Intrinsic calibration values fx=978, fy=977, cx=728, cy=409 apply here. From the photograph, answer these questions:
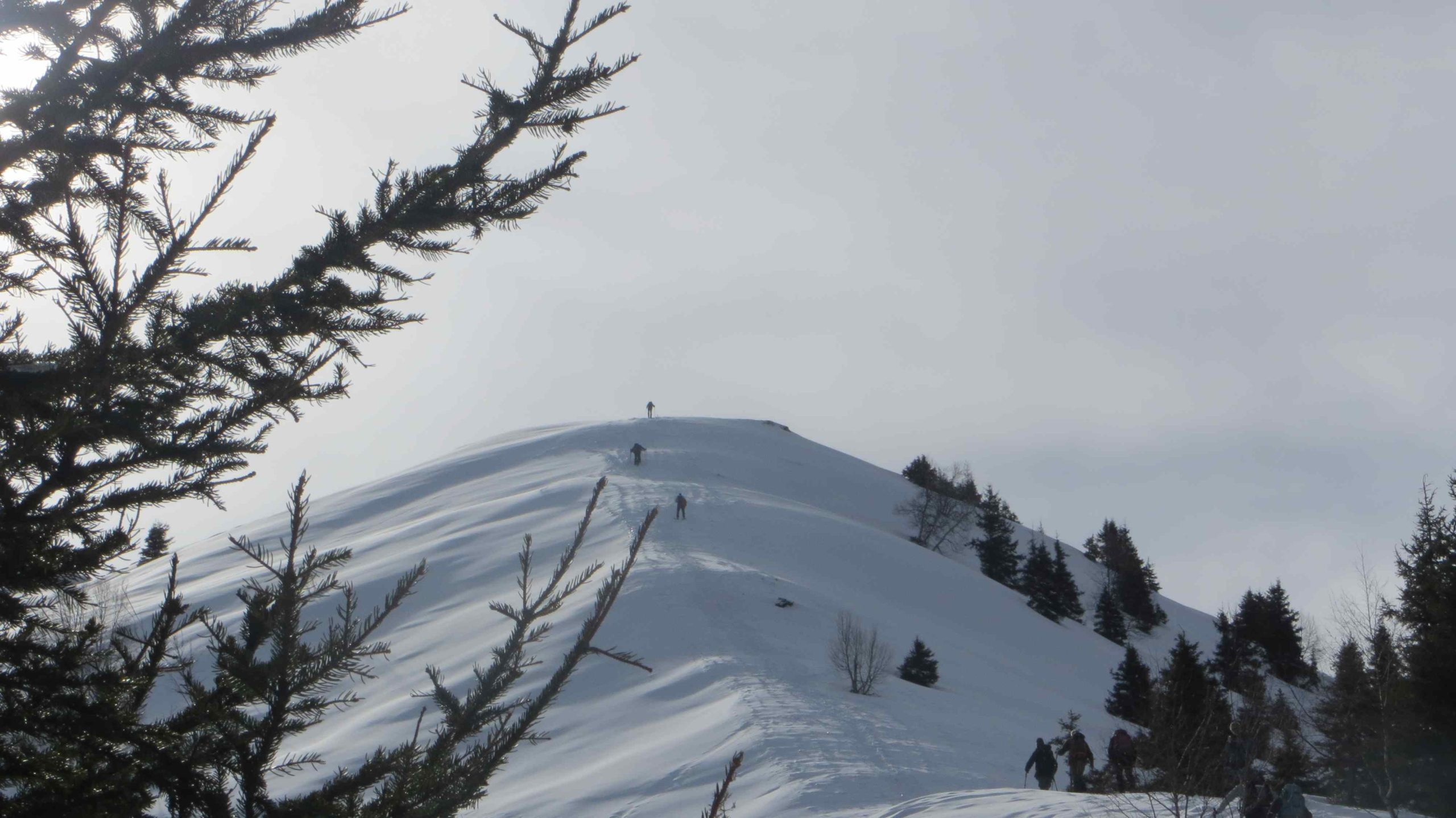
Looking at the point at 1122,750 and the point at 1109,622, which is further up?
the point at 1122,750

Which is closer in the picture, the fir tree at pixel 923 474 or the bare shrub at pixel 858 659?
the bare shrub at pixel 858 659

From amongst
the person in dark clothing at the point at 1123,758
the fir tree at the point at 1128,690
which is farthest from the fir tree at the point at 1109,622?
the person in dark clothing at the point at 1123,758

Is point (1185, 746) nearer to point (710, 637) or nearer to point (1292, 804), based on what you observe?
point (1292, 804)

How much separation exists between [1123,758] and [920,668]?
38.4ft

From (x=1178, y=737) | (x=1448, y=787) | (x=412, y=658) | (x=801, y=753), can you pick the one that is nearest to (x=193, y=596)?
(x=412, y=658)

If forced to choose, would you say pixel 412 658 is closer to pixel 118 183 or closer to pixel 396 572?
pixel 396 572

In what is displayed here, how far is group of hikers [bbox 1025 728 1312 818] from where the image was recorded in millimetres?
9102

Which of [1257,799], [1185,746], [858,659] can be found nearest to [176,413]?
[1185,746]

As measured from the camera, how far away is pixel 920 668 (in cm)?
2425

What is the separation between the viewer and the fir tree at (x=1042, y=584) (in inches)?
1834

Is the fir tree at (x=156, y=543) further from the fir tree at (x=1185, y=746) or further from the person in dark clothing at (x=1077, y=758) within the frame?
the person in dark clothing at (x=1077, y=758)

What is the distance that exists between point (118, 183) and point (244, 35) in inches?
23.0

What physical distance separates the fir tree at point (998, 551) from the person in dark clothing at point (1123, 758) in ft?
130

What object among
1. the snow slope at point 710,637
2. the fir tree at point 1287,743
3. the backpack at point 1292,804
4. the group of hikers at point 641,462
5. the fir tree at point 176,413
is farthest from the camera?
the group of hikers at point 641,462
